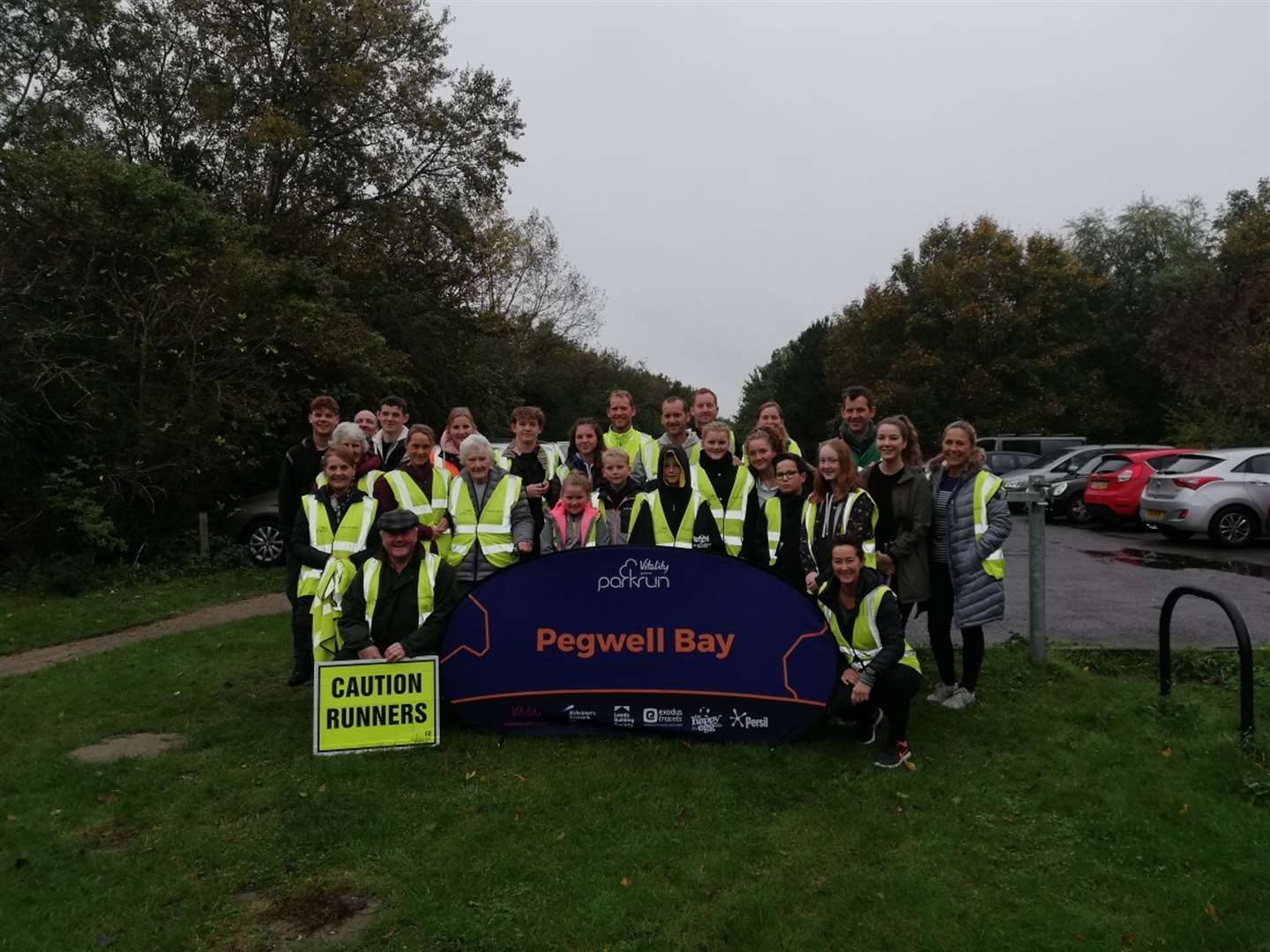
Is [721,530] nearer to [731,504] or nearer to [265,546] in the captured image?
[731,504]

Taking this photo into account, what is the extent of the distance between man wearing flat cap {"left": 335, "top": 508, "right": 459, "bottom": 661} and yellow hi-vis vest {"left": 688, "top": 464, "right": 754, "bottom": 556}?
1.68 metres

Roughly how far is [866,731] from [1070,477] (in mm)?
14752

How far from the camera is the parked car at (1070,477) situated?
17.2 metres

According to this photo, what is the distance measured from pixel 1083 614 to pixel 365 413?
6804mm

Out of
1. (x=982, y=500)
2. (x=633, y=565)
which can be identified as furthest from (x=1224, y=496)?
(x=633, y=565)

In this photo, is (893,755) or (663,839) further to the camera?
(893,755)

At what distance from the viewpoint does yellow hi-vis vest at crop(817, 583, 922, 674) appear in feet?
15.4

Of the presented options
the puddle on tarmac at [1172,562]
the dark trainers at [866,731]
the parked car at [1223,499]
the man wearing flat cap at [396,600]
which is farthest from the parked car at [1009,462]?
the man wearing flat cap at [396,600]

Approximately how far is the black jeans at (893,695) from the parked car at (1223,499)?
1061 centimetres

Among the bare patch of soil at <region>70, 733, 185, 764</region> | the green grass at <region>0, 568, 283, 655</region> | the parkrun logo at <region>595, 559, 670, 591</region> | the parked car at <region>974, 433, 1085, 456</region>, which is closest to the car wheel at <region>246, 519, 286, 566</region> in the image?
the green grass at <region>0, 568, 283, 655</region>

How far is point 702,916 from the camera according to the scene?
3.19 meters

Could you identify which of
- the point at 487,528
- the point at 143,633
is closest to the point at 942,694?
the point at 487,528

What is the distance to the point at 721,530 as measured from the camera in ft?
18.0

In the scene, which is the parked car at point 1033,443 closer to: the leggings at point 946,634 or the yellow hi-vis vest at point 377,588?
the leggings at point 946,634
